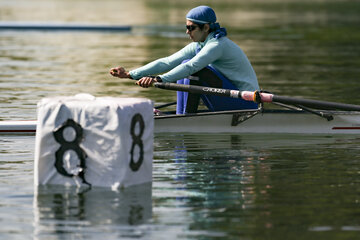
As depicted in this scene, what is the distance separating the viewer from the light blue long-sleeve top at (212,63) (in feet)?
35.8

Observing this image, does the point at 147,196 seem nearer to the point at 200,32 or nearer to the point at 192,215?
the point at 192,215

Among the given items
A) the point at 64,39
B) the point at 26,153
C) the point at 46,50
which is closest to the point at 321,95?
the point at 26,153

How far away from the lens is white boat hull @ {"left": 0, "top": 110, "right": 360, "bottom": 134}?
1145cm

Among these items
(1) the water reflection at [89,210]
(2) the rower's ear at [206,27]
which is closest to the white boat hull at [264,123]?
(2) the rower's ear at [206,27]

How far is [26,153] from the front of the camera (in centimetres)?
1012

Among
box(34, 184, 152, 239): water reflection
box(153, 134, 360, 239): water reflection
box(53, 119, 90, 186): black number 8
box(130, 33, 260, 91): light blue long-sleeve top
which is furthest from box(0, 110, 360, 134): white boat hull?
box(53, 119, 90, 186): black number 8

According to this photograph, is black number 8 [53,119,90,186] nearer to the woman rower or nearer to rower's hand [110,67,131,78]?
the woman rower

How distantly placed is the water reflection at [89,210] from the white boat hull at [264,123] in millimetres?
3292

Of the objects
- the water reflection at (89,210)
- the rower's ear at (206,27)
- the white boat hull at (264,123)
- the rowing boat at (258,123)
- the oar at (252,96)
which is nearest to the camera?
the water reflection at (89,210)

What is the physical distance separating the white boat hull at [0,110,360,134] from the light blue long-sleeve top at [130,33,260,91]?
0.42 metres

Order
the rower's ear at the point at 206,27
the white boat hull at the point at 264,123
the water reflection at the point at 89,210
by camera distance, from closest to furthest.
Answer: the water reflection at the point at 89,210 < the rower's ear at the point at 206,27 < the white boat hull at the point at 264,123

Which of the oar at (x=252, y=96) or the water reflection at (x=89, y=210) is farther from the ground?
the oar at (x=252, y=96)

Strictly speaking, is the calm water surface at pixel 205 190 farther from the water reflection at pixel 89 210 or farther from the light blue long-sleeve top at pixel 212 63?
the light blue long-sleeve top at pixel 212 63

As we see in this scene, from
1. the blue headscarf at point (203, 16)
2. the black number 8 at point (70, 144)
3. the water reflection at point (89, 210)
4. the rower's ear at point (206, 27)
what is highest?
the blue headscarf at point (203, 16)
